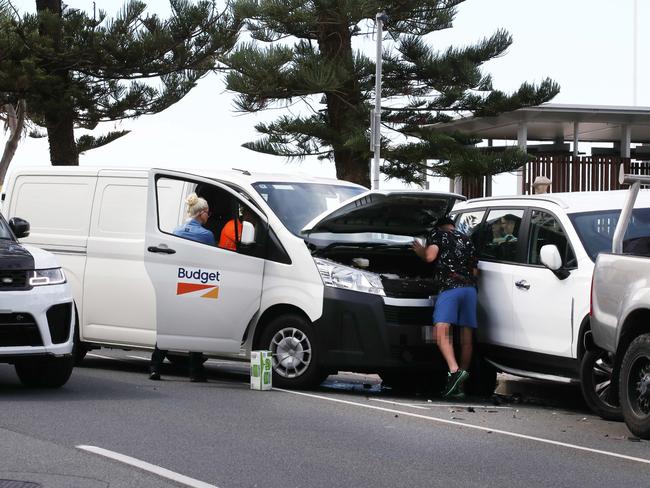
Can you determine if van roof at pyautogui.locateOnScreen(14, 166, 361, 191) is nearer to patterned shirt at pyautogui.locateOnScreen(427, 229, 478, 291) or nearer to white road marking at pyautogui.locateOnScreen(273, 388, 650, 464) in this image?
patterned shirt at pyautogui.locateOnScreen(427, 229, 478, 291)

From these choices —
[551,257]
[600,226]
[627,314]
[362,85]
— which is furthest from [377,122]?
[627,314]

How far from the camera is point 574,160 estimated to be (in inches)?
1414

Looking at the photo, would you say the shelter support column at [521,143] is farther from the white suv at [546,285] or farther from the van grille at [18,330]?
the van grille at [18,330]

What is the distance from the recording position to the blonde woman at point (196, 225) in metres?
12.9

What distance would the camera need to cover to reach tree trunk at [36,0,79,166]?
3400cm

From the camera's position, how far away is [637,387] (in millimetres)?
9570

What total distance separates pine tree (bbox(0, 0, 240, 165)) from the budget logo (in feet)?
70.8

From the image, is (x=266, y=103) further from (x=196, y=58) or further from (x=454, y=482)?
(x=454, y=482)

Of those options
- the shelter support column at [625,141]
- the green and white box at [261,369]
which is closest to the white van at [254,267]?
the green and white box at [261,369]

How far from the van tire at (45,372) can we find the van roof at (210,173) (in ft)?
7.96

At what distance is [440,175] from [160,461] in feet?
105

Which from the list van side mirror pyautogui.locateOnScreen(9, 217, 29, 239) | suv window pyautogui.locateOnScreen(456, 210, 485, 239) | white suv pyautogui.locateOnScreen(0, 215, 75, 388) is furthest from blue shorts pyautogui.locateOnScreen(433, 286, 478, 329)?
van side mirror pyautogui.locateOnScreen(9, 217, 29, 239)

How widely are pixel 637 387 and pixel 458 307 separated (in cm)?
255

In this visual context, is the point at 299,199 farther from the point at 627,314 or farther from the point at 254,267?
the point at 627,314
